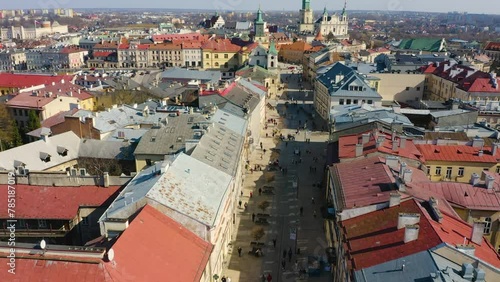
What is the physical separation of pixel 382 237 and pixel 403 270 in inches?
151

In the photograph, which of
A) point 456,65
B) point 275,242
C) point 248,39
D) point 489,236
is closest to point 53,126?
point 275,242

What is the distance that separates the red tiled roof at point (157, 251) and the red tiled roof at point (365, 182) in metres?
10.8

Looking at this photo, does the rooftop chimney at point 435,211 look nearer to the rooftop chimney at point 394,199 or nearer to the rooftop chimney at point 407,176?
the rooftop chimney at point 394,199

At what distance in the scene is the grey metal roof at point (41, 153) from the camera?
42.1 meters

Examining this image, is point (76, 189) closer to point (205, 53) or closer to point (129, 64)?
point (205, 53)

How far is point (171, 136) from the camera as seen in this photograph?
45625 mm

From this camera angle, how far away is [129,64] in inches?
5842

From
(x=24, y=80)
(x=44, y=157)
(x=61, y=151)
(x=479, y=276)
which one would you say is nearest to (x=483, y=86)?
(x=479, y=276)

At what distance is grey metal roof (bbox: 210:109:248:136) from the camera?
50.3 metres

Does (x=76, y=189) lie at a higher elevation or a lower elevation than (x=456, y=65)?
lower

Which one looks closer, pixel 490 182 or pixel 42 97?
pixel 490 182

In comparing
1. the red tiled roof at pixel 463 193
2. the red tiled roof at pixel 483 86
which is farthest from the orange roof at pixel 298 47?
the red tiled roof at pixel 463 193

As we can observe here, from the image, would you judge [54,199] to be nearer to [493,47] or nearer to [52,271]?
[52,271]

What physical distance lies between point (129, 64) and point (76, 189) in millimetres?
120414
